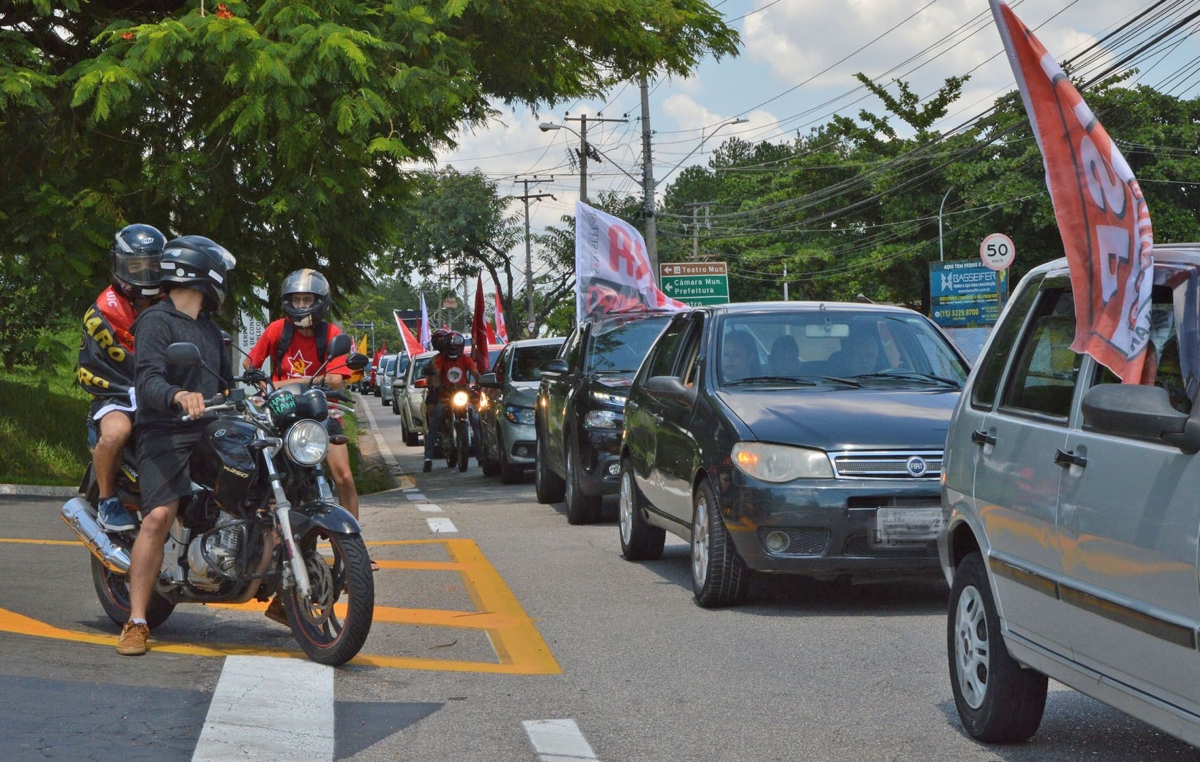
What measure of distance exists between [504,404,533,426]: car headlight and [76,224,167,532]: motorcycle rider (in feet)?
31.0

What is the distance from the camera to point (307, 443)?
6469 millimetres

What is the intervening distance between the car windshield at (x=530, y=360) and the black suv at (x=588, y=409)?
2703 mm

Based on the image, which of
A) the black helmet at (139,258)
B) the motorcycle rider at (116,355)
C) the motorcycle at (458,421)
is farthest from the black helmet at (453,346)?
the black helmet at (139,258)

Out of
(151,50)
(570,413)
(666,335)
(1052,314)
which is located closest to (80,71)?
(151,50)

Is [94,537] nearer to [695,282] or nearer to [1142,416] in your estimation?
[1142,416]

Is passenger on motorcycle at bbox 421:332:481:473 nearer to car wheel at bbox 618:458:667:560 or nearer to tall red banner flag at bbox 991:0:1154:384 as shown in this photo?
car wheel at bbox 618:458:667:560

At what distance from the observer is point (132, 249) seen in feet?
24.0

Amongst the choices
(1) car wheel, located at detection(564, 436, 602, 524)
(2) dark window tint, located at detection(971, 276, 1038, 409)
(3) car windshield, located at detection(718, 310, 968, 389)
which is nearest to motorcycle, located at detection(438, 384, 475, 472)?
(1) car wheel, located at detection(564, 436, 602, 524)

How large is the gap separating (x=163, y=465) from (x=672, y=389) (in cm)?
320

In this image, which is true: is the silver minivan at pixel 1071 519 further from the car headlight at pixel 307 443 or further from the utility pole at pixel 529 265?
the utility pole at pixel 529 265

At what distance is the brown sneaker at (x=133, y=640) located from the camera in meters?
6.54

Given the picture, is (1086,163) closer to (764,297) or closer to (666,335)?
(666,335)

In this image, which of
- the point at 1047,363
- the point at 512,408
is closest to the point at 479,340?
the point at 512,408

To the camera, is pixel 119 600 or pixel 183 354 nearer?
pixel 183 354
